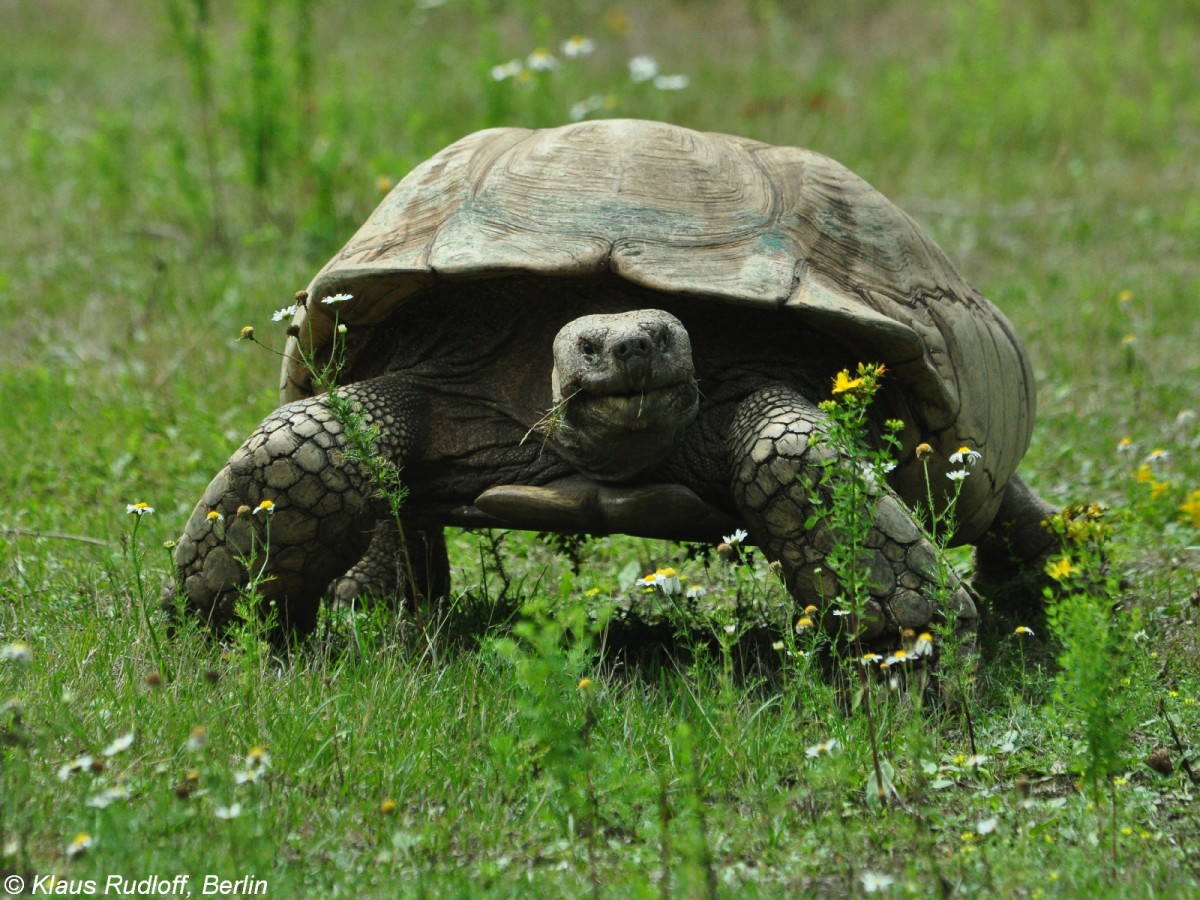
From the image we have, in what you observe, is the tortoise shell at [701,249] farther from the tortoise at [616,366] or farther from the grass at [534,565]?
the grass at [534,565]

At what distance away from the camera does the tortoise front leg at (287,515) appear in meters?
3.35

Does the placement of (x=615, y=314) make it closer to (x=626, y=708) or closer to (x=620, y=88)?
(x=626, y=708)

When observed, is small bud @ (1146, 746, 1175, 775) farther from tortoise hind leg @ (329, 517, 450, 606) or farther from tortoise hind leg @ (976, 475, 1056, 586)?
tortoise hind leg @ (329, 517, 450, 606)

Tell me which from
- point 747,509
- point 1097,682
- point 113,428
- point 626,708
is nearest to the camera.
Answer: point 1097,682

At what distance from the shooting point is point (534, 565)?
15.0 feet

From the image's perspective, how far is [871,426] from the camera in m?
3.62

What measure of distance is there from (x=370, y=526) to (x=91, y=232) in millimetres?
5118

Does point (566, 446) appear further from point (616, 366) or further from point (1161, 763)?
point (1161, 763)

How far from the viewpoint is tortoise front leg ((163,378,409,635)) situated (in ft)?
11.0

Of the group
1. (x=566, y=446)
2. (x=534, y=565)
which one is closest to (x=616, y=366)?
(x=566, y=446)

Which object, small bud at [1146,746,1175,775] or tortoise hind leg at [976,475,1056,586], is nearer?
small bud at [1146,746,1175,775]

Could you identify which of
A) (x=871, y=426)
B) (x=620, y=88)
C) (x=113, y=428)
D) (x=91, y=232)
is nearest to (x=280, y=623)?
(x=871, y=426)

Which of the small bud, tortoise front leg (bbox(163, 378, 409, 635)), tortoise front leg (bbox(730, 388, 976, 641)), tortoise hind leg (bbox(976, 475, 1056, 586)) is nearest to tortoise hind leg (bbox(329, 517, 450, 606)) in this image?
tortoise front leg (bbox(163, 378, 409, 635))

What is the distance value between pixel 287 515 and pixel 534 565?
52.7 inches
